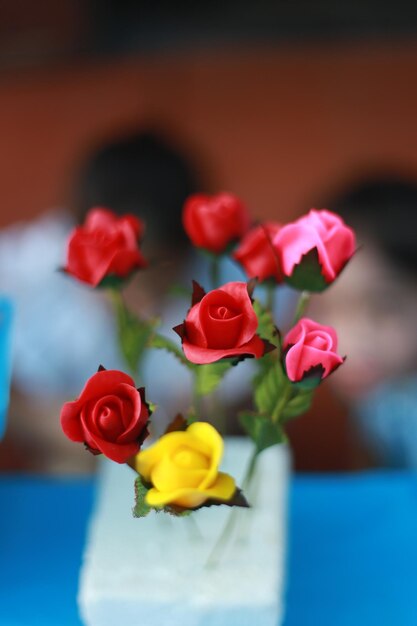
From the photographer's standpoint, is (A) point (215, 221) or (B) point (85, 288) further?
(B) point (85, 288)

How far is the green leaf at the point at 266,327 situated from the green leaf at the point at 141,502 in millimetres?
81

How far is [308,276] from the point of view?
381mm

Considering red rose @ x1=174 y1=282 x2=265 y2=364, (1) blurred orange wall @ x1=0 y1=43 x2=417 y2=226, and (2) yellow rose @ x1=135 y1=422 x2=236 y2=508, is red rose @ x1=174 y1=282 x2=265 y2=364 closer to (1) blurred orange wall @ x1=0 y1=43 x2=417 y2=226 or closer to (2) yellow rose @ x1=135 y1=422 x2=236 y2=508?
(2) yellow rose @ x1=135 y1=422 x2=236 y2=508

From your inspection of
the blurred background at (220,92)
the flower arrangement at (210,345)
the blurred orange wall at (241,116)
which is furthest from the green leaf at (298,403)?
the blurred orange wall at (241,116)

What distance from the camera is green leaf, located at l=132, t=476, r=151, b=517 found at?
0.34m

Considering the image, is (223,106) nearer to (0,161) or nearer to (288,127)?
(288,127)

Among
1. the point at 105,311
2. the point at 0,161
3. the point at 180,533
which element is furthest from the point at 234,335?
the point at 0,161

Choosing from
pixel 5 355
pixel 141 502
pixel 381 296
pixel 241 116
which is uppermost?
pixel 241 116

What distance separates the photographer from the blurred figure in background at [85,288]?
48.1 inches

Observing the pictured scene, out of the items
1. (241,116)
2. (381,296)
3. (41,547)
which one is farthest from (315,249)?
(241,116)

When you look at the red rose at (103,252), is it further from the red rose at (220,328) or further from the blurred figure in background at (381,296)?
the blurred figure in background at (381,296)

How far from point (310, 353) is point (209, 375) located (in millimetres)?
63

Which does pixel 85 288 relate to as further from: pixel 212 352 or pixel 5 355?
pixel 212 352

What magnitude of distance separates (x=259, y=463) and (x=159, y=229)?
0.76 meters
